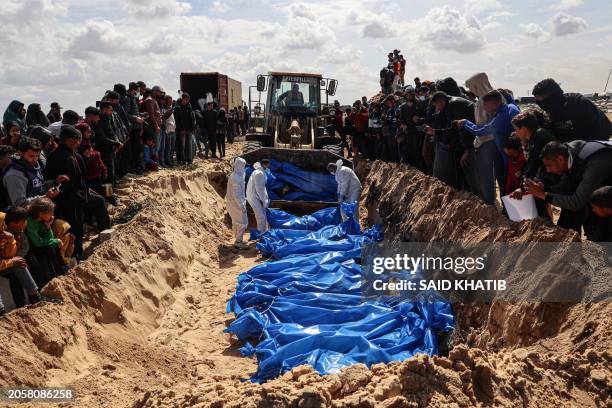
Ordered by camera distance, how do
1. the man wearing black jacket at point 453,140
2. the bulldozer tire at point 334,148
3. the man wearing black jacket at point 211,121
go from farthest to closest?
1. the man wearing black jacket at point 211,121
2. the bulldozer tire at point 334,148
3. the man wearing black jacket at point 453,140

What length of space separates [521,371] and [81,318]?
412cm

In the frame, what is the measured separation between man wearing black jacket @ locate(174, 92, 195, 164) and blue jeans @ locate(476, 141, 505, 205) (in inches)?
325

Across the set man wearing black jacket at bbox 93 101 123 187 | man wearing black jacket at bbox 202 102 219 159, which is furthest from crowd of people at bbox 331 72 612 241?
man wearing black jacket at bbox 202 102 219 159

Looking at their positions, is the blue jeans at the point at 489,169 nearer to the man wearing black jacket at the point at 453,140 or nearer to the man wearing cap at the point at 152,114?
the man wearing black jacket at the point at 453,140

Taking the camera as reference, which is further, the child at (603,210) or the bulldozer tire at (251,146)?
the bulldozer tire at (251,146)

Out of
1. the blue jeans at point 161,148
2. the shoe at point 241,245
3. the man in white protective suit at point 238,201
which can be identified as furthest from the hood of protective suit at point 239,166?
the blue jeans at point 161,148

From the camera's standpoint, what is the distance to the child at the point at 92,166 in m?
7.31

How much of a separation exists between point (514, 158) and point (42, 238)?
5062 mm

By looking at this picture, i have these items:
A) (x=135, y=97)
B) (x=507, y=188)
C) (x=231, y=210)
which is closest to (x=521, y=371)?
(x=507, y=188)

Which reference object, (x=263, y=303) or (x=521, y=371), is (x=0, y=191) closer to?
(x=263, y=303)

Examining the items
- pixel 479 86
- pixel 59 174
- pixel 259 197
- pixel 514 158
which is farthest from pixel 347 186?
pixel 59 174

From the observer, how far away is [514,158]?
20.2ft

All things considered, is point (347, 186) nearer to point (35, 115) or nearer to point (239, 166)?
point (239, 166)

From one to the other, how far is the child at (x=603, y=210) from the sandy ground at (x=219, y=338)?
317 millimetres
